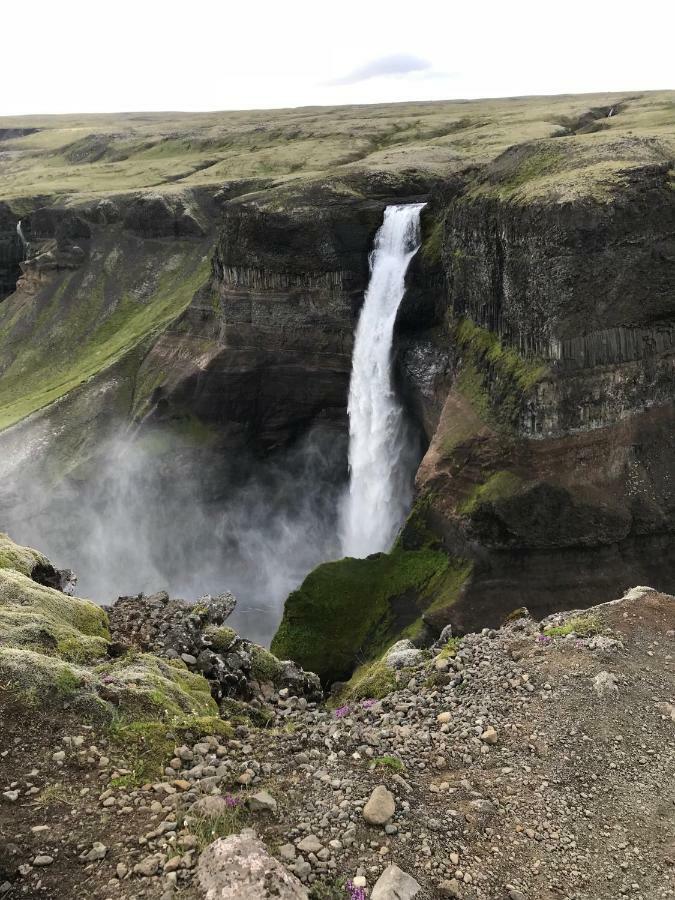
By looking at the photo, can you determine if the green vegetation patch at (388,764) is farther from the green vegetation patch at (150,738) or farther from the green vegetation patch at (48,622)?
the green vegetation patch at (48,622)

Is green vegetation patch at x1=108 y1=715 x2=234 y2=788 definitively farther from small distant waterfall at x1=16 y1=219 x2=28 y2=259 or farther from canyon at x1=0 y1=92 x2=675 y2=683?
small distant waterfall at x1=16 y1=219 x2=28 y2=259

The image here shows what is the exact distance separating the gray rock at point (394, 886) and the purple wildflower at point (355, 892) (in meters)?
0.14

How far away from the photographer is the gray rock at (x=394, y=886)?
9.76m

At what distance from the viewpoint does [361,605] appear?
31.9m

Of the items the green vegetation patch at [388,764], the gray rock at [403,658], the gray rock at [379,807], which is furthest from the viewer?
the gray rock at [403,658]

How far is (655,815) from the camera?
1199cm

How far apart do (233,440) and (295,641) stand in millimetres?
23022

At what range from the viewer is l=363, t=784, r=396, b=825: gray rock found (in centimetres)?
1109

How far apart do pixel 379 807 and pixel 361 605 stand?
20.6 meters

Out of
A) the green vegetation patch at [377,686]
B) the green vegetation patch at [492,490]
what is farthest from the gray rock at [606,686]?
the green vegetation patch at [492,490]

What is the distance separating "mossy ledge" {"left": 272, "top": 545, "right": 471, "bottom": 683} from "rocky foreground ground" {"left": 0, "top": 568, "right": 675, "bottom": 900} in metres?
13.7

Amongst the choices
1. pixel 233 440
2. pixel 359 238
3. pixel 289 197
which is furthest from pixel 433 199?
pixel 233 440

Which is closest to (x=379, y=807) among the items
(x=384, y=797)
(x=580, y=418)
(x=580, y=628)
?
(x=384, y=797)

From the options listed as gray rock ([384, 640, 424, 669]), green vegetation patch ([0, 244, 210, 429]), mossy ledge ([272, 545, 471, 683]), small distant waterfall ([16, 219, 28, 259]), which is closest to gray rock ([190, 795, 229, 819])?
gray rock ([384, 640, 424, 669])
